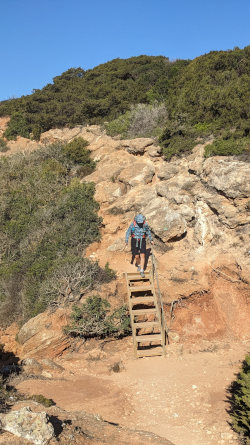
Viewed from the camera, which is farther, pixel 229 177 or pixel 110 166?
pixel 110 166

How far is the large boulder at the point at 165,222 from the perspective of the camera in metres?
10.8

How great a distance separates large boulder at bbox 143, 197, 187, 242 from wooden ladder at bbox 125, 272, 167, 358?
159 cm

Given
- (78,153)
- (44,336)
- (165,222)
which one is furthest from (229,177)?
(78,153)

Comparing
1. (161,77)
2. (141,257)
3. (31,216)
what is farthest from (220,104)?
(31,216)

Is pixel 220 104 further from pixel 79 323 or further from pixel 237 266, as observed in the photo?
pixel 79 323

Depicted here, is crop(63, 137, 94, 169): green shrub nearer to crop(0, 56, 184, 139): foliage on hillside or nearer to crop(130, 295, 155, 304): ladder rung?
crop(0, 56, 184, 139): foliage on hillside

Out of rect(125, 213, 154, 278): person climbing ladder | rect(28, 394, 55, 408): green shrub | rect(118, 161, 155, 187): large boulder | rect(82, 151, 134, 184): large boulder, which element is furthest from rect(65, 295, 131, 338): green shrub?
rect(82, 151, 134, 184): large boulder

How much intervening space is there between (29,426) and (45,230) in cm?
820

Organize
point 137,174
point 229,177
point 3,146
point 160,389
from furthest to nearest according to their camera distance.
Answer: point 3,146 → point 137,174 → point 229,177 → point 160,389

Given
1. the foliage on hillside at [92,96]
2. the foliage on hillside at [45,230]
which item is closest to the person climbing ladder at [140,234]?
the foliage on hillside at [45,230]

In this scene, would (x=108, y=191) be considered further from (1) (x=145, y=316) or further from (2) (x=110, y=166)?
(1) (x=145, y=316)

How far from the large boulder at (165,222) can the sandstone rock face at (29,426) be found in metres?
7.05

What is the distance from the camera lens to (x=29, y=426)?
4441mm

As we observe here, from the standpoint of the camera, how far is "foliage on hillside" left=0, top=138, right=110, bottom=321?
33.5 feet
